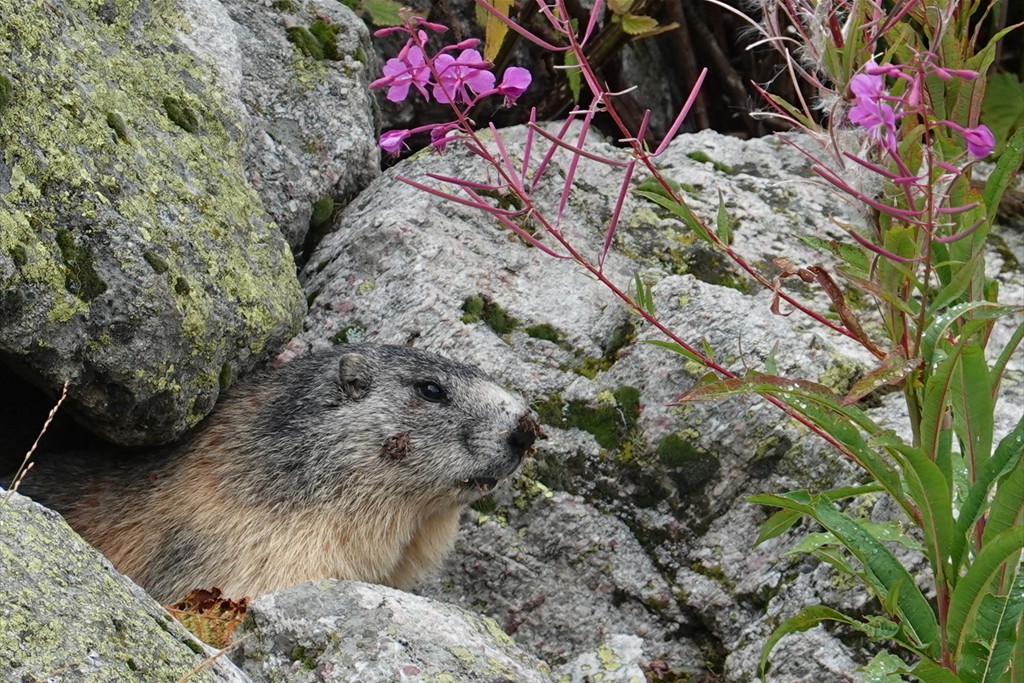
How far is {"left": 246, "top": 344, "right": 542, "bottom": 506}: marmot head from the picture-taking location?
16.5 ft

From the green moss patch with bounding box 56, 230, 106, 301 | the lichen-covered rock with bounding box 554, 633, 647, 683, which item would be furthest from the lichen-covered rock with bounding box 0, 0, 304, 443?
the lichen-covered rock with bounding box 554, 633, 647, 683

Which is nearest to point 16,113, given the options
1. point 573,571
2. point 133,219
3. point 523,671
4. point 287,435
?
point 133,219

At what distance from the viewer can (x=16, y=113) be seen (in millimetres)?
3777

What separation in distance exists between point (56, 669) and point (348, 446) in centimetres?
262

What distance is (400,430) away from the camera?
514cm

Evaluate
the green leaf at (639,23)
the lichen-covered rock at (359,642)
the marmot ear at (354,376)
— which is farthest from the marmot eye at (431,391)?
the green leaf at (639,23)

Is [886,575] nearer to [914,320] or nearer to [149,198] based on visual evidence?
[914,320]

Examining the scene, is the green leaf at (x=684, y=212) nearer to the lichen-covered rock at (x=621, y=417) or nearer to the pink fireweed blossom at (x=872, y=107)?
the pink fireweed blossom at (x=872, y=107)

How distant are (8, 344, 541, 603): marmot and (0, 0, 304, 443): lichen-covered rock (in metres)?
0.31

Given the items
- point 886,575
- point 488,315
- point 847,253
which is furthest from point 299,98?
point 886,575

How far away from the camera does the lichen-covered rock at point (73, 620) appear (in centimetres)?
251

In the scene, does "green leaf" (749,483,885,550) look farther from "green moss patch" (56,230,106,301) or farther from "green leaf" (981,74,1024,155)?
"green leaf" (981,74,1024,155)

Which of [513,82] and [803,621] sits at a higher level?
[513,82]

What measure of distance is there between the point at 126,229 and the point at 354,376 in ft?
4.51
